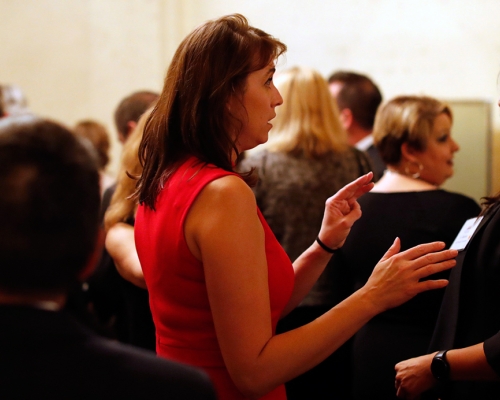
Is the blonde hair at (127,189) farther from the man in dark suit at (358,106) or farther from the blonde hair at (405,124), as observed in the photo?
the man in dark suit at (358,106)

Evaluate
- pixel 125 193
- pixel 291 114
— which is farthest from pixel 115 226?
pixel 291 114

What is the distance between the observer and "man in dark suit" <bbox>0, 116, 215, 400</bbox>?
0.78m

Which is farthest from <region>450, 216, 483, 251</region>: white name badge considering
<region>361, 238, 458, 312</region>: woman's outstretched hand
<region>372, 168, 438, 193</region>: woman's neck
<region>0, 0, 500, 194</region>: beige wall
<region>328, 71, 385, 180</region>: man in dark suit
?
<region>0, 0, 500, 194</region>: beige wall

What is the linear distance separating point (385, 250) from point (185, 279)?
105 cm

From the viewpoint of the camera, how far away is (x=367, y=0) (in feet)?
15.6

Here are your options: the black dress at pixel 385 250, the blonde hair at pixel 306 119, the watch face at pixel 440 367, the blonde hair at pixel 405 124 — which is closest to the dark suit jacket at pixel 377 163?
the blonde hair at pixel 306 119

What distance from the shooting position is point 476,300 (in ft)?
5.34

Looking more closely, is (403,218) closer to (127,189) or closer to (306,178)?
(306,178)

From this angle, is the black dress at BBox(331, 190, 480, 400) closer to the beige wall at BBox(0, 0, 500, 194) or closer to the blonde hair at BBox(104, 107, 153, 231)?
the blonde hair at BBox(104, 107, 153, 231)

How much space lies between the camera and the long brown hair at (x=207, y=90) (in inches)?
55.1

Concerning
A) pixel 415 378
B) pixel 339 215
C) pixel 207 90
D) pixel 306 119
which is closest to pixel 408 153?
pixel 306 119

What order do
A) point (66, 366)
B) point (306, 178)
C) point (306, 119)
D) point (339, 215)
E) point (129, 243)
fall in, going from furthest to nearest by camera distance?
point (306, 119), point (306, 178), point (129, 243), point (339, 215), point (66, 366)

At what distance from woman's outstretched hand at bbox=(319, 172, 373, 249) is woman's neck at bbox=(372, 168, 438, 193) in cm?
67

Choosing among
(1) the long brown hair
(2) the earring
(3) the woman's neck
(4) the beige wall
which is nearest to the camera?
(1) the long brown hair
